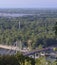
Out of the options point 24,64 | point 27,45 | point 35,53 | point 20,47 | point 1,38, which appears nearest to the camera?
point 24,64

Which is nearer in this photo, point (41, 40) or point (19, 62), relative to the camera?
point (19, 62)

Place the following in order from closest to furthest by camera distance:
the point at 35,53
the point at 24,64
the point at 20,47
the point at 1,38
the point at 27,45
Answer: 1. the point at 24,64
2. the point at 35,53
3. the point at 20,47
4. the point at 27,45
5. the point at 1,38

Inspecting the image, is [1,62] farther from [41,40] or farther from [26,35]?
[26,35]

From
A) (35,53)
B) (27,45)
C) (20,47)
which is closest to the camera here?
(35,53)

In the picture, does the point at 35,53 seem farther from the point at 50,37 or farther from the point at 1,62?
the point at 1,62

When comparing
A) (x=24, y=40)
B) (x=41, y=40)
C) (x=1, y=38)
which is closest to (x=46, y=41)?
(x=41, y=40)

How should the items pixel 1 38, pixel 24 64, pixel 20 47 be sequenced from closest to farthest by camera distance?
pixel 24 64 → pixel 20 47 → pixel 1 38

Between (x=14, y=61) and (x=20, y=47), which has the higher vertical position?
(x=14, y=61)

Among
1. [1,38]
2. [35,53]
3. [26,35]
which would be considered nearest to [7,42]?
[1,38]

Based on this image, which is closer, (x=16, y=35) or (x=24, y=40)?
(x=24, y=40)
